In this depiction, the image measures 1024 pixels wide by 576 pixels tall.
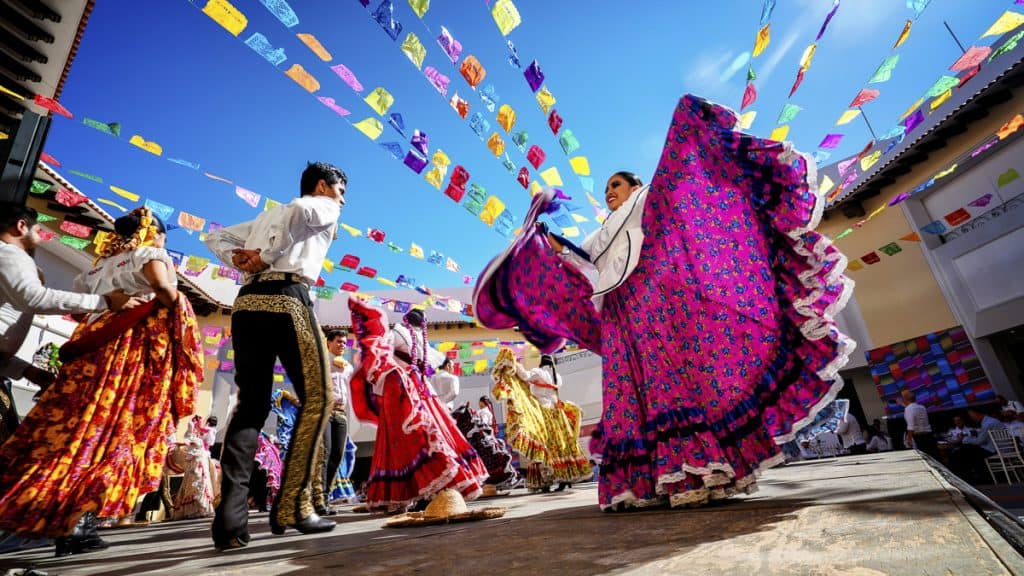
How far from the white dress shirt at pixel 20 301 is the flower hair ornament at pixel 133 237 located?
1.07 ft

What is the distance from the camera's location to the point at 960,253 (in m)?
11.1

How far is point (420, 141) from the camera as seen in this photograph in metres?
4.54

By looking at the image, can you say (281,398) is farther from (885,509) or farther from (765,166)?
(885,509)

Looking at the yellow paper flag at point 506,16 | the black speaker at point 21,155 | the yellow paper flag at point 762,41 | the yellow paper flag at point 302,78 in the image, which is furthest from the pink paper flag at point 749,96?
the black speaker at point 21,155

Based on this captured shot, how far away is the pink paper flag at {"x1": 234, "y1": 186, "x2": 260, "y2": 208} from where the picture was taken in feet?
15.3

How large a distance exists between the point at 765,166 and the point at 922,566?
81.3 inches

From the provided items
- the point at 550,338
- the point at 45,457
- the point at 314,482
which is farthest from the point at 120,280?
the point at 550,338

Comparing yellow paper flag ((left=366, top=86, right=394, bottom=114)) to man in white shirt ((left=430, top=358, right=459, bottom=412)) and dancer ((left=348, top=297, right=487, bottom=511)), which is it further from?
man in white shirt ((left=430, top=358, right=459, bottom=412))

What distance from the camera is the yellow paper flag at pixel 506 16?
A: 373 centimetres

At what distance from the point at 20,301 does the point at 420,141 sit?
308 cm

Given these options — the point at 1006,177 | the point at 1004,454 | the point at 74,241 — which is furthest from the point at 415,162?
the point at 1006,177

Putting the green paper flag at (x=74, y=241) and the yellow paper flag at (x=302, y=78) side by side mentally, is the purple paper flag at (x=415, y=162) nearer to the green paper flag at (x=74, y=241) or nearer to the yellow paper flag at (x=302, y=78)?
the yellow paper flag at (x=302, y=78)

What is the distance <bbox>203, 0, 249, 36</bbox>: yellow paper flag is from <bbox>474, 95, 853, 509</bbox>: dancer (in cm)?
231

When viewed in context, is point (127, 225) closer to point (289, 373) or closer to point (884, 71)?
point (289, 373)
